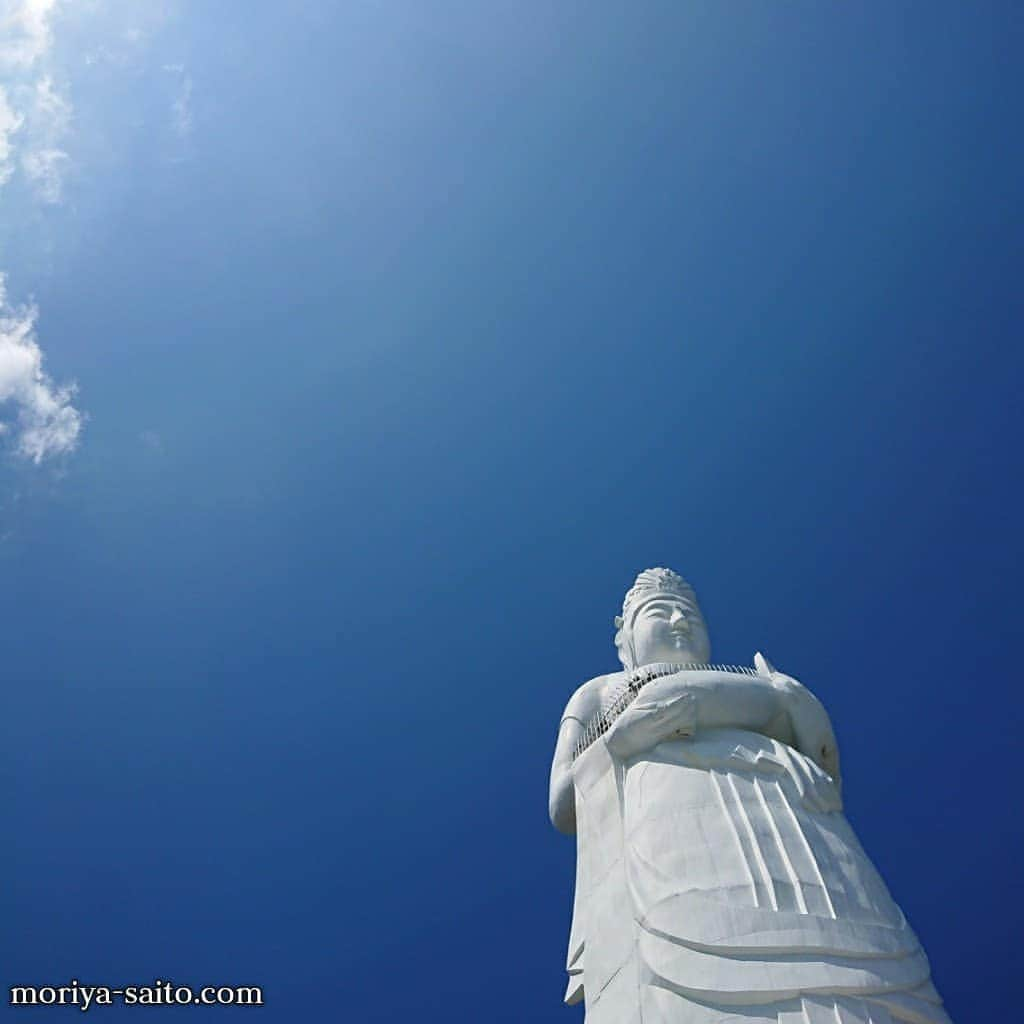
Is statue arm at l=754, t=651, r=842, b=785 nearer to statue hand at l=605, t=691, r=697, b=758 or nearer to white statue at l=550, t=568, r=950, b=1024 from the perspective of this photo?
white statue at l=550, t=568, r=950, b=1024

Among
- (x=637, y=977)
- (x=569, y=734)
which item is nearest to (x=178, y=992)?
(x=569, y=734)

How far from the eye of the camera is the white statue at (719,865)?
6496 millimetres

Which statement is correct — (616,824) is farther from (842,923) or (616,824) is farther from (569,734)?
(842,923)

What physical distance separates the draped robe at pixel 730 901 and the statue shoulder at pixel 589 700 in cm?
109

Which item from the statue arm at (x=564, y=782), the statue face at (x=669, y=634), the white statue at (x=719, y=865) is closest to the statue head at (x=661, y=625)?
the statue face at (x=669, y=634)

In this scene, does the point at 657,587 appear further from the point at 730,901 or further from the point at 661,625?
the point at 730,901

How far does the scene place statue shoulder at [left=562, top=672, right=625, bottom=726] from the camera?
10602mm

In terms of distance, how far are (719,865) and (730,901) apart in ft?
1.30

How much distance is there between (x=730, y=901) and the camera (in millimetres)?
7020

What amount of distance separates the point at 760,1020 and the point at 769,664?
5.04 meters

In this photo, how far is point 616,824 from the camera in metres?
8.81

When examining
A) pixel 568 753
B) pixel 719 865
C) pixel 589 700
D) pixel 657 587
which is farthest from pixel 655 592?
pixel 719 865

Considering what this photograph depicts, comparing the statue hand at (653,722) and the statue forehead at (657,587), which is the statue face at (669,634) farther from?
the statue hand at (653,722)

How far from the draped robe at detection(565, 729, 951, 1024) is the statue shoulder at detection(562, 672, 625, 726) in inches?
42.8
